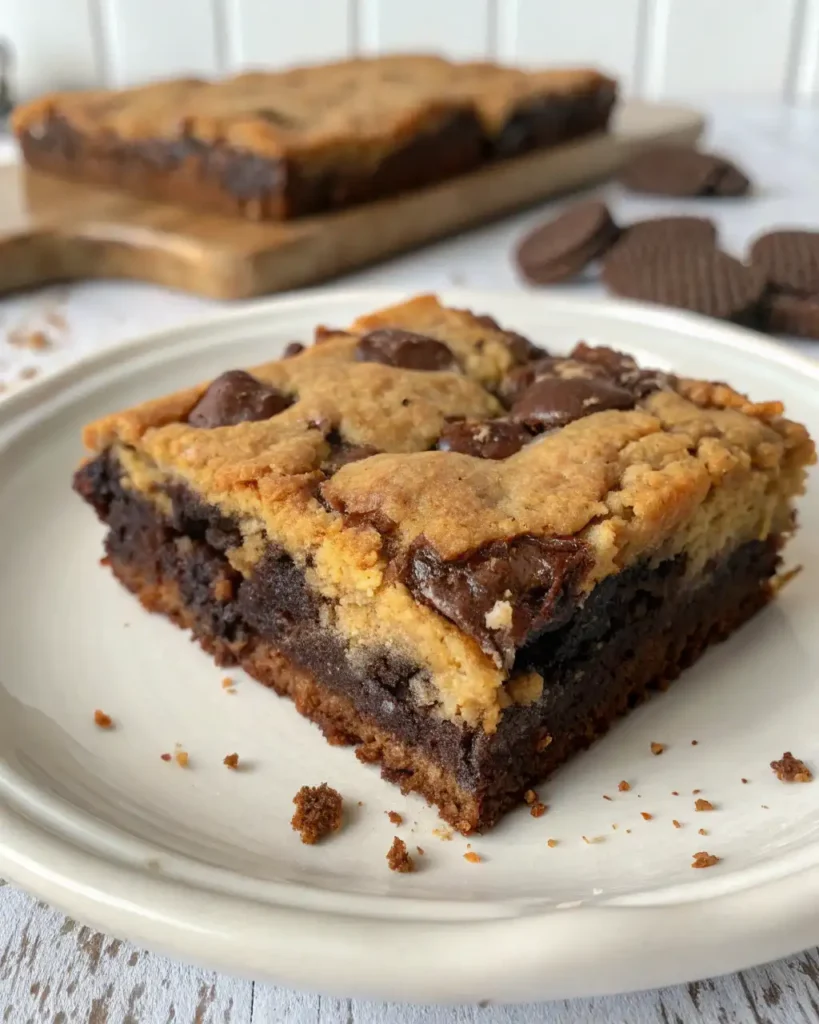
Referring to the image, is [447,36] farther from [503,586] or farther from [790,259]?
[503,586]

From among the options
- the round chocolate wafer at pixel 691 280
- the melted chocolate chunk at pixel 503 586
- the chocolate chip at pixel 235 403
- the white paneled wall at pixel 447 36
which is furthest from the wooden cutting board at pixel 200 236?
the white paneled wall at pixel 447 36

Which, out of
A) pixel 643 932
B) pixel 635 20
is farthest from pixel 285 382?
pixel 635 20

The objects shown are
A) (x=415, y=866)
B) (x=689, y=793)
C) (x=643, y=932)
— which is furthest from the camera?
(x=689, y=793)

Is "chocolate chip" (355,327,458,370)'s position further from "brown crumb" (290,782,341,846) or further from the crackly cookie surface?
"brown crumb" (290,782,341,846)

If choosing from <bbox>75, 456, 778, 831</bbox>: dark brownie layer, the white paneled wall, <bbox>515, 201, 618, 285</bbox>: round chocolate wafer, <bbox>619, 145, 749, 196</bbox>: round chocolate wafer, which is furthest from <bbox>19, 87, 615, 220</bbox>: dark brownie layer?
the white paneled wall

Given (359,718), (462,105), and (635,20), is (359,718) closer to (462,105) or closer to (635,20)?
(462,105)
